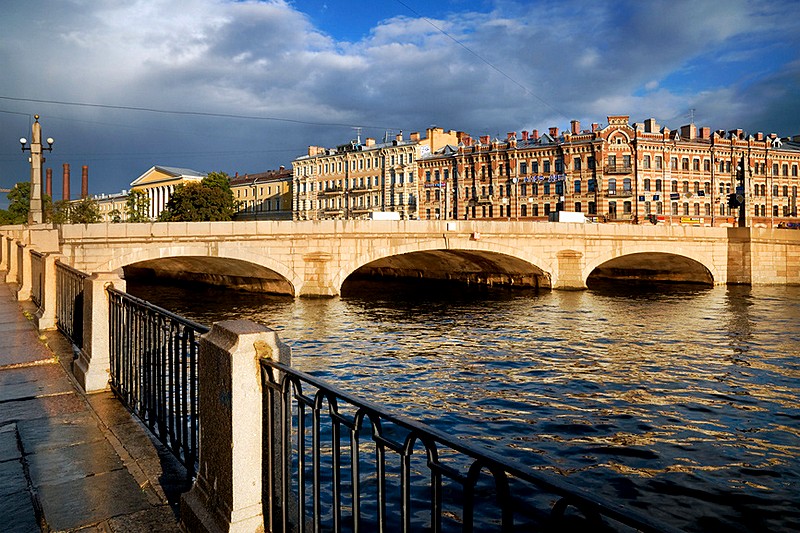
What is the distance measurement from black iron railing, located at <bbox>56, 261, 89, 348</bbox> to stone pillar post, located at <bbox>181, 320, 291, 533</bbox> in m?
4.54

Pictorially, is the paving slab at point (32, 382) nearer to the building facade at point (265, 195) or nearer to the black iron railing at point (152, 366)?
the black iron railing at point (152, 366)

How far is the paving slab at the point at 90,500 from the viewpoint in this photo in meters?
3.64

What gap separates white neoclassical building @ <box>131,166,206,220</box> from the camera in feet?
316

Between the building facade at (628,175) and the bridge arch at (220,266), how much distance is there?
30.6 m

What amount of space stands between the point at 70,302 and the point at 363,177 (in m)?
70.9

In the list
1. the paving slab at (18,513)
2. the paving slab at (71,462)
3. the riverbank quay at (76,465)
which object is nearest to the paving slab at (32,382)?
the riverbank quay at (76,465)

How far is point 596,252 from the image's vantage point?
113 ft

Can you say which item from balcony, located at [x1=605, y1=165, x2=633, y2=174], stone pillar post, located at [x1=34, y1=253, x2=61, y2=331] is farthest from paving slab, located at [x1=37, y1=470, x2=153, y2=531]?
balcony, located at [x1=605, y1=165, x2=633, y2=174]

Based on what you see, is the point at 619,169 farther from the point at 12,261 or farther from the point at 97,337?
the point at 97,337

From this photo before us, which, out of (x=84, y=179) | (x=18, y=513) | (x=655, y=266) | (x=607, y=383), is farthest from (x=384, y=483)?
(x=84, y=179)

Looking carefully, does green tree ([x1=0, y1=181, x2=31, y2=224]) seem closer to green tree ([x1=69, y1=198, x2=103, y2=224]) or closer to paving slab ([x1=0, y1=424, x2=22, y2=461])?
green tree ([x1=69, y1=198, x2=103, y2=224])

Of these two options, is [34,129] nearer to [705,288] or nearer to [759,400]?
[759,400]

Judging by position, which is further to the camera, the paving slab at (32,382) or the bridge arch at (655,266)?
the bridge arch at (655,266)

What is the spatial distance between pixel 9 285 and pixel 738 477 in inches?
716
